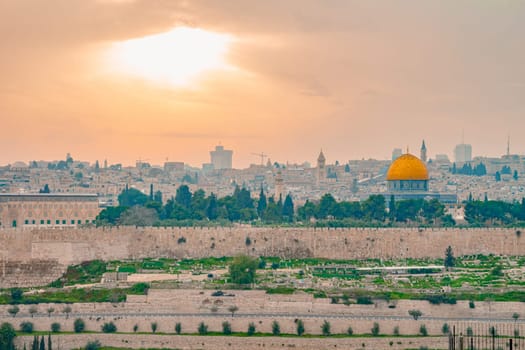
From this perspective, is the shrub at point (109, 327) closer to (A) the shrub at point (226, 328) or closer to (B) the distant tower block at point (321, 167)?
(A) the shrub at point (226, 328)

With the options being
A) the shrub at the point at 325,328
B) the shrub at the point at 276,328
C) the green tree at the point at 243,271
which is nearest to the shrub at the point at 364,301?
the shrub at the point at 325,328

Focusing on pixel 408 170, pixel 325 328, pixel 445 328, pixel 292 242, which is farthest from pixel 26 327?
pixel 408 170

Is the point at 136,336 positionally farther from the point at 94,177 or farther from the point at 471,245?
the point at 94,177

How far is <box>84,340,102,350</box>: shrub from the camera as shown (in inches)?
1695

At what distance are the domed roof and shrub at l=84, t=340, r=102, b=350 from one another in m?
46.8

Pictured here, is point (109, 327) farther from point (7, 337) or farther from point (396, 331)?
point (396, 331)

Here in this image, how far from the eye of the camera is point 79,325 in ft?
147

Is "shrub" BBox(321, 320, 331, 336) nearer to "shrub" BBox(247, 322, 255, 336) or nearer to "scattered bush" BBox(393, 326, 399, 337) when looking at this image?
"scattered bush" BBox(393, 326, 399, 337)

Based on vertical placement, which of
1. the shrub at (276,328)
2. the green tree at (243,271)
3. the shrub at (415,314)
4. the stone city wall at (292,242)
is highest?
the stone city wall at (292,242)

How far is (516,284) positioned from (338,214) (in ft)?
66.4

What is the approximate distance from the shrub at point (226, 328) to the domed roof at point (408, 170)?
44.5 m

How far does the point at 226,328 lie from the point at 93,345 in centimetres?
426

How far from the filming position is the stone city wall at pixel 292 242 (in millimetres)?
59062

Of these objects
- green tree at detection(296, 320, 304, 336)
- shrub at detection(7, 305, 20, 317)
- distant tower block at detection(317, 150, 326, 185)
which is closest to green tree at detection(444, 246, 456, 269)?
green tree at detection(296, 320, 304, 336)
